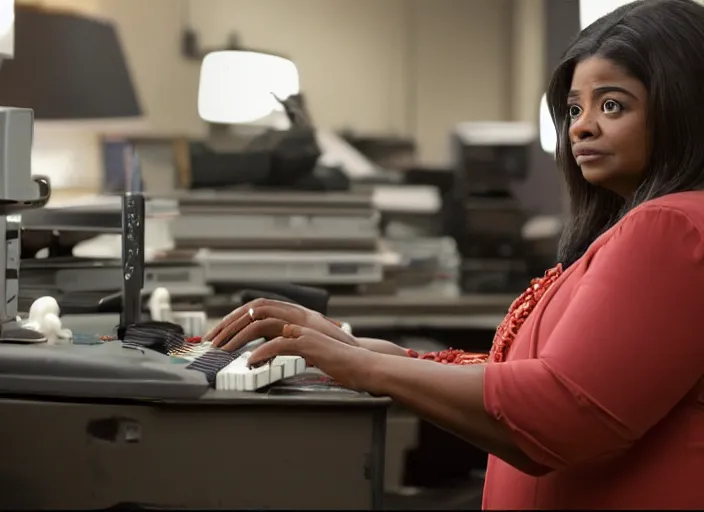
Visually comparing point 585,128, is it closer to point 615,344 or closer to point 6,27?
point 615,344

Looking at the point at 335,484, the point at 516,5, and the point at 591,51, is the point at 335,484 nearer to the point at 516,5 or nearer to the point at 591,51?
the point at 591,51

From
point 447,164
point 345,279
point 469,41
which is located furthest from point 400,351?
point 469,41

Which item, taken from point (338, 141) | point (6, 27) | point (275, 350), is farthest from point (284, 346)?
point (338, 141)

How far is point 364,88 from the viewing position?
245 centimetres

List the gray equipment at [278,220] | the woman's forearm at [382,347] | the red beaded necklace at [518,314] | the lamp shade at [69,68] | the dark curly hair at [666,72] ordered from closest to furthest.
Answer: the dark curly hair at [666,72] < the red beaded necklace at [518,314] < the woman's forearm at [382,347] < the gray equipment at [278,220] < the lamp shade at [69,68]

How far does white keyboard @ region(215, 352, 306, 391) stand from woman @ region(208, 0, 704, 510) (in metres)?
0.02

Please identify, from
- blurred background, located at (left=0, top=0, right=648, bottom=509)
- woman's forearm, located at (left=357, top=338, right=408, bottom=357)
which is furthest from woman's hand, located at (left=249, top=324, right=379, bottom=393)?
blurred background, located at (left=0, top=0, right=648, bottom=509)

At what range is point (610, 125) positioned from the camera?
3.18 ft

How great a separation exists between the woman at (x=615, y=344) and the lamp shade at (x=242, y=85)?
45.5 inches

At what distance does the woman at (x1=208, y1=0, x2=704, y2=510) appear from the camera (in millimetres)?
839

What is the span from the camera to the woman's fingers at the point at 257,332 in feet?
3.58

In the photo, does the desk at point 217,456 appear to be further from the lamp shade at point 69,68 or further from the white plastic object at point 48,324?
the lamp shade at point 69,68

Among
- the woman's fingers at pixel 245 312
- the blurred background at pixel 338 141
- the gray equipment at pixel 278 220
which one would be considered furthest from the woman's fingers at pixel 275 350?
the gray equipment at pixel 278 220

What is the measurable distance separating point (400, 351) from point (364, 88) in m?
1.34
